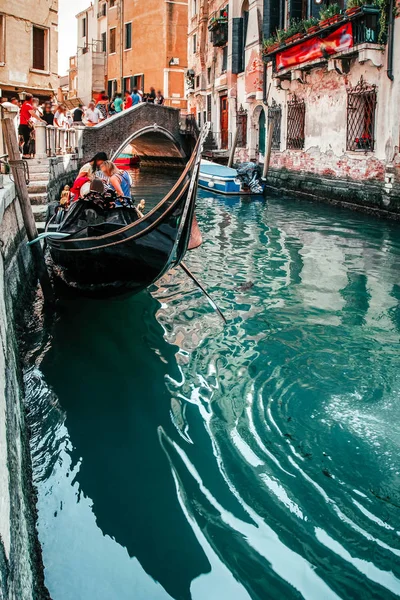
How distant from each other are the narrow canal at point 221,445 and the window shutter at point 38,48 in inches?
462

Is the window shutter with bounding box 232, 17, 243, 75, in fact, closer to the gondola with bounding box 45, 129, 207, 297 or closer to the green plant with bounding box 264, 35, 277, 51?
the green plant with bounding box 264, 35, 277, 51

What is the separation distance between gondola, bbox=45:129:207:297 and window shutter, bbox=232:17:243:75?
12.1 m

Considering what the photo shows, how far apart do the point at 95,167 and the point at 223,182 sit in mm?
7398

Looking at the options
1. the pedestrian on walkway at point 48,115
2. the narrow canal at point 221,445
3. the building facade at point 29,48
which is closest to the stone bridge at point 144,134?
the pedestrian on walkway at point 48,115

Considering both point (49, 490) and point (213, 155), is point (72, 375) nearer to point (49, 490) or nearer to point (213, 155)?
point (49, 490)

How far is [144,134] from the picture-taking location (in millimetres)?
15977

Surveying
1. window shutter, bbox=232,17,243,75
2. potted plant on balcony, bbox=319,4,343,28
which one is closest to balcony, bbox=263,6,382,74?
potted plant on balcony, bbox=319,4,343,28

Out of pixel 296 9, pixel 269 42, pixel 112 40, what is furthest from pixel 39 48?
pixel 112 40

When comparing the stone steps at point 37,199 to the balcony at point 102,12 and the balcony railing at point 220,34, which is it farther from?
the balcony at point 102,12

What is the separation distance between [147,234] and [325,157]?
7666 millimetres

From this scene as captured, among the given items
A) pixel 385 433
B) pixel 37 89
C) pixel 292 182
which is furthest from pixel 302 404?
pixel 37 89

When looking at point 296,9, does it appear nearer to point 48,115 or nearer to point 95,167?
point 48,115

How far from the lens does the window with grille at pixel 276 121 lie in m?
13.2

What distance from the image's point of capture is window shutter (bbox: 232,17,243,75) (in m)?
15.5
